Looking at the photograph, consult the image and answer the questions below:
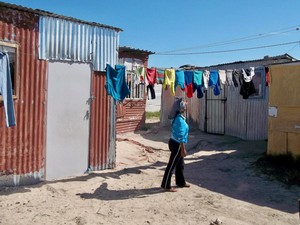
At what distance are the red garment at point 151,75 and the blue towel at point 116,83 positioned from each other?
83 centimetres

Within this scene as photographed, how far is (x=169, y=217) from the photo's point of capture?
5.55m

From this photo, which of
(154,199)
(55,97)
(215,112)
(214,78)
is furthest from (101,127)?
(215,112)

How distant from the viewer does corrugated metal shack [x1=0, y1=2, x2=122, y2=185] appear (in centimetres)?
669

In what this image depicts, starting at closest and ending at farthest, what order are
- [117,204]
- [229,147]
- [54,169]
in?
[117,204], [54,169], [229,147]

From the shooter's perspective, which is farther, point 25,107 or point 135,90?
point 135,90

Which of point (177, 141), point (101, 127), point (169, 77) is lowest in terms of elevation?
point (177, 141)

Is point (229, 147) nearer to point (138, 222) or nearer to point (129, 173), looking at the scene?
point (129, 173)

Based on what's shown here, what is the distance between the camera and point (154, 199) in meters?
6.46

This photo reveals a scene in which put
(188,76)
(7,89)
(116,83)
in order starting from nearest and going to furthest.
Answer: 1. (7,89)
2. (116,83)
3. (188,76)

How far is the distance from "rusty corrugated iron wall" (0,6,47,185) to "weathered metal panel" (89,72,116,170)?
1290mm

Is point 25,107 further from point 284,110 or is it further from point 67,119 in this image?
point 284,110

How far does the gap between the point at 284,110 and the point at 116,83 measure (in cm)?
455

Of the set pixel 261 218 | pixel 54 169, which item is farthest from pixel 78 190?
pixel 261 218

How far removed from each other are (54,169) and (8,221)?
225 cm
